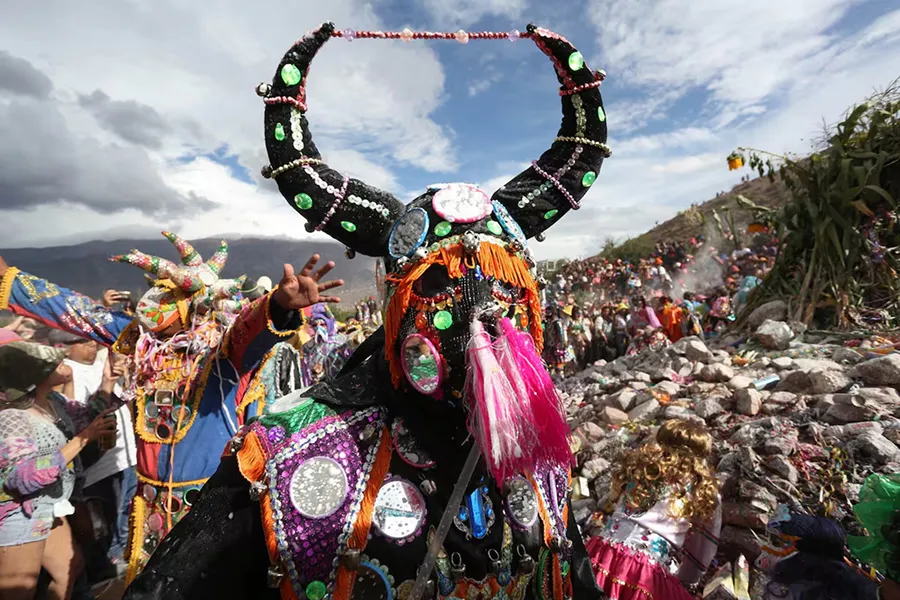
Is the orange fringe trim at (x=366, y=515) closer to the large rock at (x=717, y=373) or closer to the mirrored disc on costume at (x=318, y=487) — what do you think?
the mirrored disc on costume at (x=318, y=487)

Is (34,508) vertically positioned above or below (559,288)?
below

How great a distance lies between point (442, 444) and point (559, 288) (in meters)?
15.5

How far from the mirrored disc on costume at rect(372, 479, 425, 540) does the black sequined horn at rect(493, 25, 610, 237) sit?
0.88 meters

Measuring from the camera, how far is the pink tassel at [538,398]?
122 cm

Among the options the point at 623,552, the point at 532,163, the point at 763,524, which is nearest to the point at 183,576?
the point at 532,163

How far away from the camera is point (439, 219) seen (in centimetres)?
145

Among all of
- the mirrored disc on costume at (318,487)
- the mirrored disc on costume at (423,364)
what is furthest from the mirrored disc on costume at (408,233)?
the mirrored disc on costume at (318,487)

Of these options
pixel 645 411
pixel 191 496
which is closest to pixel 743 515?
pixel 645 411

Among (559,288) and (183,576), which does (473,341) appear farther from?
(559,288)

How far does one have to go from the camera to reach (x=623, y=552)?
8.73 feet

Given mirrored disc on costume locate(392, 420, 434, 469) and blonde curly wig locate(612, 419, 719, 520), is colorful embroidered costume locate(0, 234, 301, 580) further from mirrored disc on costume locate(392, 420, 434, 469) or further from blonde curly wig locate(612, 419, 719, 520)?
blonde curly wig locate(612, 419, 719, 520)

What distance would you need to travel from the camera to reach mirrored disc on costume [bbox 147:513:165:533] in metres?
2.85

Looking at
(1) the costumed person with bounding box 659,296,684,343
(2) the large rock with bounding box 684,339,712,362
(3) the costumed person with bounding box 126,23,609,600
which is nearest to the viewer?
(3) the costumed person with bounding box 126,23,609,600

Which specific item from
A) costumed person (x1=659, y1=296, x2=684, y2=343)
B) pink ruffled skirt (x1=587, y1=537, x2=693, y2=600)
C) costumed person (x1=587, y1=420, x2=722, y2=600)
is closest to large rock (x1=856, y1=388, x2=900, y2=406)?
costumed person (x1=587, y1=420, x2=722, y2=600)
